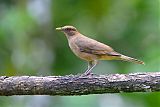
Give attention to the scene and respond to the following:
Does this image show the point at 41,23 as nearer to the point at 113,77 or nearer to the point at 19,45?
the point at 19,45

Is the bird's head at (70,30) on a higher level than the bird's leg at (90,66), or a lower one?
higher

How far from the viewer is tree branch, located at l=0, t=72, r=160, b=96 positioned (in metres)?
4.64

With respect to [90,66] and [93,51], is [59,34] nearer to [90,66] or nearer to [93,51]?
[90,66]

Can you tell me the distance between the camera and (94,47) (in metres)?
5.29

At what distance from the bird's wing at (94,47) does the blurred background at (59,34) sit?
2.06m

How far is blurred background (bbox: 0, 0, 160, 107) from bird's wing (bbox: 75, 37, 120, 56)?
2056 millimetres

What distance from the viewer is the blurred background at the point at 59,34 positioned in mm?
7995

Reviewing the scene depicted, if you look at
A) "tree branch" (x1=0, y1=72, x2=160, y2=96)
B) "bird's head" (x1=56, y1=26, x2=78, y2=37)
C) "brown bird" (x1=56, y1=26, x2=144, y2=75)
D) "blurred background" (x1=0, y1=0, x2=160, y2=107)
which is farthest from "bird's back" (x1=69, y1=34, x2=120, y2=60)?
"blurred background" (x1=0, y1=0, x2=160, y2=107)

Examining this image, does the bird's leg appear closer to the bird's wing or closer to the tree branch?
the bird's wing

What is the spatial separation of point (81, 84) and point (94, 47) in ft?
2.28

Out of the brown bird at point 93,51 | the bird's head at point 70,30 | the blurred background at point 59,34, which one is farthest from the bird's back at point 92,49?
the blurred background at point 59,34

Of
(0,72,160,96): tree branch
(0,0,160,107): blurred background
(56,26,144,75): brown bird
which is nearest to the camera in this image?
(0,72,160,96): tree branch

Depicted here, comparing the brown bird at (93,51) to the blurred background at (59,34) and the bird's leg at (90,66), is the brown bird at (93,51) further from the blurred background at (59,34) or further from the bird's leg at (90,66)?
the blurred background at (59,34)

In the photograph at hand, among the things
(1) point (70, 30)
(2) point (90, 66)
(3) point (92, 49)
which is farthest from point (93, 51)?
(1) point (70, 30)
